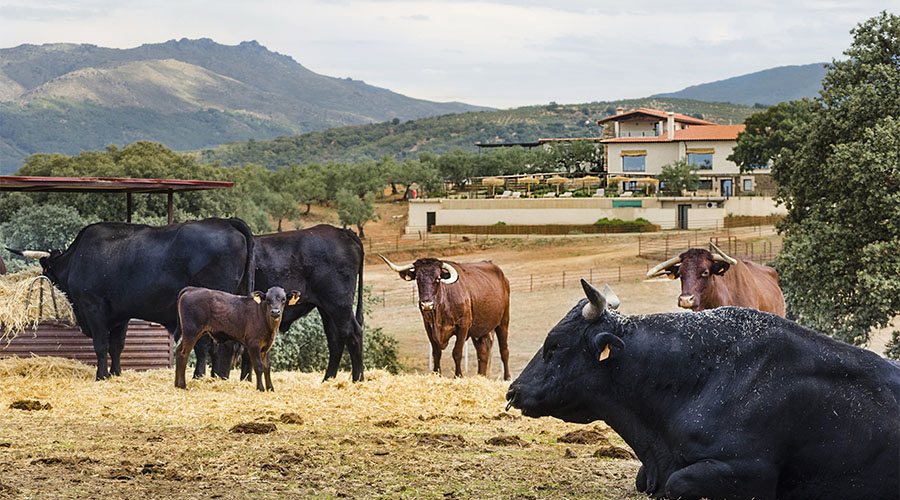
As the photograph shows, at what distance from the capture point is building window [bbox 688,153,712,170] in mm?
81750

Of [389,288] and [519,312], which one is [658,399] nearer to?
[519,312]

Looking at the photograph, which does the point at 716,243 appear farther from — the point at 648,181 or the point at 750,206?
the point at 648,181

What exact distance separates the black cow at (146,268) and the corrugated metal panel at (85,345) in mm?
567

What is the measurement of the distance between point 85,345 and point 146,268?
175 centimetres

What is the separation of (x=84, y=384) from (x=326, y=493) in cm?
662

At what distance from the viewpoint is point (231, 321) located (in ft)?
38.6

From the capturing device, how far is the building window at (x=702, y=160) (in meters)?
81.8

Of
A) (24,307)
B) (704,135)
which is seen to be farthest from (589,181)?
(24,307)

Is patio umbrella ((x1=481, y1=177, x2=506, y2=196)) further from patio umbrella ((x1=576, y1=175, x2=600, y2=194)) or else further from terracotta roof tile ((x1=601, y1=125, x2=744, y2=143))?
terracotta roof tile ((x1=601, y1=125, x2=744, y2=143))

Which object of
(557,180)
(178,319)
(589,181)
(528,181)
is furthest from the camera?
(557,180)

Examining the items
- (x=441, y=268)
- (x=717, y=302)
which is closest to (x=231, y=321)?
(x=441, y=268)

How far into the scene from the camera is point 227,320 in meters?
11.8

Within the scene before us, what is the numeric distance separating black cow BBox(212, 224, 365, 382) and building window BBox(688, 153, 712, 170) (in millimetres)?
71287

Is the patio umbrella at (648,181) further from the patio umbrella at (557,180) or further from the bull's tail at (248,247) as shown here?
the bull's tail at (248,247)
